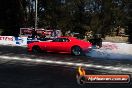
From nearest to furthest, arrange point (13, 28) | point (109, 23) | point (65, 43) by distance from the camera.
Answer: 1. point (65, 43)
2. point (13, 28)
3. point (109, 23)

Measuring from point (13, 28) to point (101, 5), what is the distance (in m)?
16.6

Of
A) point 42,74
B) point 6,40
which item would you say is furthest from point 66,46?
point 6,40

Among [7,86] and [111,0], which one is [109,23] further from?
[7,86]

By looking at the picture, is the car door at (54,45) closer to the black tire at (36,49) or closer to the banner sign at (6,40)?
the black tire at (36,49)

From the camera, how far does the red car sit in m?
24.0

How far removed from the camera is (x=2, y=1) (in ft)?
181

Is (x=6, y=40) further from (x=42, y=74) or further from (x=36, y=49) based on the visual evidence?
(x=42, y=74)

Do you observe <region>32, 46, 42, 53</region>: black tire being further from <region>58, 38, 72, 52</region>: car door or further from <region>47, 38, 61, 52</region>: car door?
<region>58, 38, 72, 52</region>: car door

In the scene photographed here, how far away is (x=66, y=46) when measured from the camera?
24344 mm

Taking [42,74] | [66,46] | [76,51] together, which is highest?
[66,46]

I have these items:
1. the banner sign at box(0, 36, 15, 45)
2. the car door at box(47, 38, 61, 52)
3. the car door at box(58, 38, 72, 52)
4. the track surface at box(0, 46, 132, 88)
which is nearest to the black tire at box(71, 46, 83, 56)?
the car door at box(58, 38, 72, 52)

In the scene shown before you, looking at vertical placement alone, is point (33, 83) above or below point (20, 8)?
below

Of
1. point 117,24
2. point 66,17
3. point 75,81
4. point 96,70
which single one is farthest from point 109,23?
point 75,81

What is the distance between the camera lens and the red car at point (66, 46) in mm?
24000
